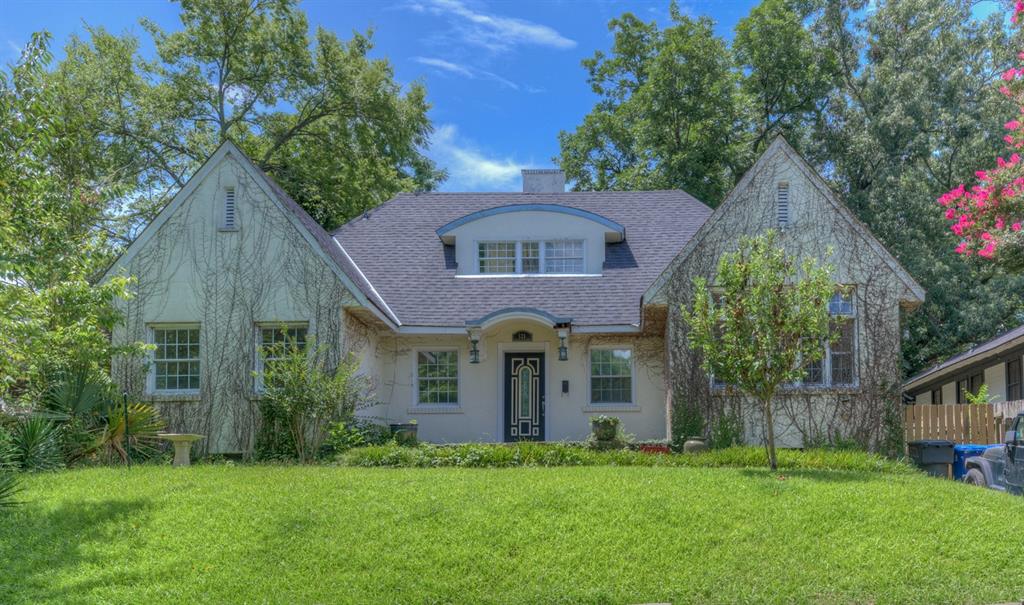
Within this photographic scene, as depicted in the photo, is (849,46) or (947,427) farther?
(849,46)

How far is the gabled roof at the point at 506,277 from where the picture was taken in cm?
1864

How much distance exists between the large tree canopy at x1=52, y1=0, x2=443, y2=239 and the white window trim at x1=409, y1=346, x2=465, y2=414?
1225 centimetres

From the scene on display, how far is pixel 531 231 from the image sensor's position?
2017 cm

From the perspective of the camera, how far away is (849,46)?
3138cm

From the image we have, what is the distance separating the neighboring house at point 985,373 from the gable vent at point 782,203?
Answer: 20.9 ft

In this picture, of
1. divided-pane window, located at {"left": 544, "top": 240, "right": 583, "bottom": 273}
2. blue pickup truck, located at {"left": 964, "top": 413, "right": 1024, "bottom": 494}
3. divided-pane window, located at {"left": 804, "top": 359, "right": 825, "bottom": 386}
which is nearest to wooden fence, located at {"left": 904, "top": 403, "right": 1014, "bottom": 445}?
divided-pane window, located at {"left": 804, "top": 359, "right": 825, "bottom": 386}

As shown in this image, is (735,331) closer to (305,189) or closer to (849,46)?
(305,189)

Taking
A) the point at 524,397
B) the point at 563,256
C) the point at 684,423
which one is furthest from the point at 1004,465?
the point at 563,256

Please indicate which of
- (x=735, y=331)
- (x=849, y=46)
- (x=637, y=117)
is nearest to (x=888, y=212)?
(x=849, y=46)

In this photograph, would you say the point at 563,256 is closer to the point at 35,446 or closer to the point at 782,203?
the point at 782,203

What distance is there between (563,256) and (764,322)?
8971 millimetres

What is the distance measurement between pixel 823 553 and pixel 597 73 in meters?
31.6

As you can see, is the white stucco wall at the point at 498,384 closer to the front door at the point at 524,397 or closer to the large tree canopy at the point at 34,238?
the front door at the point at 524,397

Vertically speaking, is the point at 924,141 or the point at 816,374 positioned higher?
the point at 924,141
